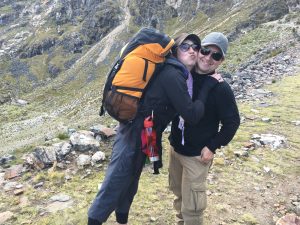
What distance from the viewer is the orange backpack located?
Result: 435cm

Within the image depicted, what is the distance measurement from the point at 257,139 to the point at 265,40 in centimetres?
3061

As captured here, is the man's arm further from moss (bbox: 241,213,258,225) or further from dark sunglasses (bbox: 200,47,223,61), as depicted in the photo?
moss (bbox: 241,213,258,225)

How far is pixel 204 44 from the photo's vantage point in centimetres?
484

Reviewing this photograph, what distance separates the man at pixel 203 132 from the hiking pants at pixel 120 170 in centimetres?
71

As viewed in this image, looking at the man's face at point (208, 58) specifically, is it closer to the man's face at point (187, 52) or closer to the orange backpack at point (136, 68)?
the man's face at point (187, 52)

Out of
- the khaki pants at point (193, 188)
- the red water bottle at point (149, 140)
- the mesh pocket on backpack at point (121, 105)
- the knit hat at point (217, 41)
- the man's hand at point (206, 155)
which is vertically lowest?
the khaki pants at point (193, 188)

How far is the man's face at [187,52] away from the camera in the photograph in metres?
4.67

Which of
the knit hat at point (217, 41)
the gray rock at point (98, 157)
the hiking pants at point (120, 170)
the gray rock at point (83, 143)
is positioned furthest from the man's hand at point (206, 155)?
the gray rock at point (83, 143)

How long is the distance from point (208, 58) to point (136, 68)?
973 mm

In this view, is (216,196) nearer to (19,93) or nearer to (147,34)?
(147,34)

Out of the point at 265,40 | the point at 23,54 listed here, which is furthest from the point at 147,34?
the point at 23,54

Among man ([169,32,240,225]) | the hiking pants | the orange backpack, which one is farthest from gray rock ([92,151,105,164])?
the orange backpack

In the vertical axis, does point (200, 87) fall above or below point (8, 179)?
above

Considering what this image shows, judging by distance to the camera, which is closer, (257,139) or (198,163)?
(198,163)
